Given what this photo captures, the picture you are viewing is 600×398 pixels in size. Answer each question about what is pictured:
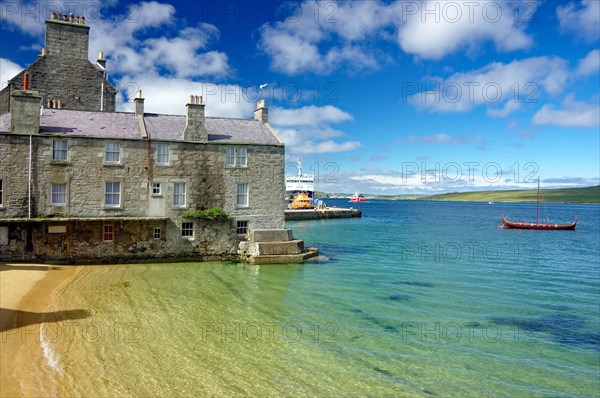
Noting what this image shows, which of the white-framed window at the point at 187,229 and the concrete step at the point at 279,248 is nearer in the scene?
the white-framed window at the point at 187,229

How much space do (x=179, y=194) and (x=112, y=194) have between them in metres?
3.89

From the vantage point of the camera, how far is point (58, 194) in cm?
2395

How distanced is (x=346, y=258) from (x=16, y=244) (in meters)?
21.9

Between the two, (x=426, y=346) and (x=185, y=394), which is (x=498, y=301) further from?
(x=185, y=394)

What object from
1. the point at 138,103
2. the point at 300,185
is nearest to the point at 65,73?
the point at 138,103

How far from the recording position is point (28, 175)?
2323cm

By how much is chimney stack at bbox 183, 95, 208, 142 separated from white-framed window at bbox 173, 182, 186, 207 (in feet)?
9.78

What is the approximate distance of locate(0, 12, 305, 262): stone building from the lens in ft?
76.3

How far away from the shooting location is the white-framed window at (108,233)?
24.8 meters

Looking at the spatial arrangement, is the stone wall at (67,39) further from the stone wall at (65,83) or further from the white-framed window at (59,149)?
the white-framed window at (59,149)

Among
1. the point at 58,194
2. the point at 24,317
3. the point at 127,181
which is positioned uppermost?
the point at 127,181

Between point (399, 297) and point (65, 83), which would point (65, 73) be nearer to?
point (65, 83)

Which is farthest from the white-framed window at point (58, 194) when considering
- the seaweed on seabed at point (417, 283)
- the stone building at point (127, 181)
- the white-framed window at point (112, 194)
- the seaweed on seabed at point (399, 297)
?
the seaweed on seabed at point (417, 283)

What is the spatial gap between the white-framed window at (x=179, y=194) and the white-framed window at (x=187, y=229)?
1.28 metres
